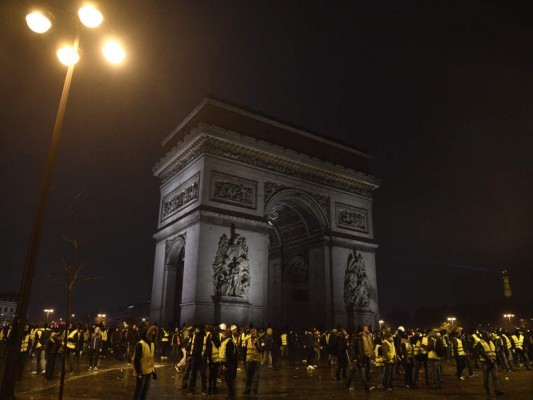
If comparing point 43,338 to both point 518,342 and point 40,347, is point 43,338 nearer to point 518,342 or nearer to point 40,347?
point 40,347

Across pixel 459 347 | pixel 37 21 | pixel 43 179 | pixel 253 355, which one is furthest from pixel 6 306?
pixel 37 21

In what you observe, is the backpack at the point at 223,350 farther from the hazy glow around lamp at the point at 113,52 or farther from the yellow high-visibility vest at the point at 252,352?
the hazy glow around lamp at the point at 113,52

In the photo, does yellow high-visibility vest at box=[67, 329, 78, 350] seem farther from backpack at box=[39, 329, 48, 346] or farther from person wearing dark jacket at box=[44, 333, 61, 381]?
backpack at box=[39, 329, 48, 346]

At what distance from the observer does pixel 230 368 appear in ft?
36.3

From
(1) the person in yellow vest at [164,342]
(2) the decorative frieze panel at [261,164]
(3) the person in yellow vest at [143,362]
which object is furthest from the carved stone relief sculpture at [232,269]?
(3) the person in yellow vest at [143,362]

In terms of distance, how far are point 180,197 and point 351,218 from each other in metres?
14.1

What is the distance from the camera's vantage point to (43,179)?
26.3 feet

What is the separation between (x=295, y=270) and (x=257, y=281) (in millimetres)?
9557

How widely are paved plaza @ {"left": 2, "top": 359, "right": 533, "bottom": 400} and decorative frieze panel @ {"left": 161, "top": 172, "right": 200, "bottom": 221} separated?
45.7 ft

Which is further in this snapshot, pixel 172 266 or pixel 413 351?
pixel 172 266

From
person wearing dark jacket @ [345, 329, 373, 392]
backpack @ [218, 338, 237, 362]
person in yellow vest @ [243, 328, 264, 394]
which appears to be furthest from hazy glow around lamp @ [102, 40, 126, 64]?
person wearing dark jacket @ [345, 329, 373, 392]

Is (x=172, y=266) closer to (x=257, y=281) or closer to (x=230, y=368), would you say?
(x=257, y=281)

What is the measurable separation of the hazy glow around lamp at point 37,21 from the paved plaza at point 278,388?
8621 millimetres

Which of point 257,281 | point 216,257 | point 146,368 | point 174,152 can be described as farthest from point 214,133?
point 146,368
